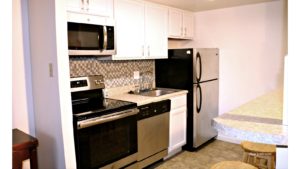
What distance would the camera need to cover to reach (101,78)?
299cm

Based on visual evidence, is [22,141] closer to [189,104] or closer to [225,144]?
[189,104]

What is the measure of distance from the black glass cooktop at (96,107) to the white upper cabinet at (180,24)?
160 centimetres

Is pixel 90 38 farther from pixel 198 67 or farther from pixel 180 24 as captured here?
pixel 180 24

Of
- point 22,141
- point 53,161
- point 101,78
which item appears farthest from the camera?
point 101,78

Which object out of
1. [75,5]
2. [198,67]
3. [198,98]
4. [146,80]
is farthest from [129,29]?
[198,98]

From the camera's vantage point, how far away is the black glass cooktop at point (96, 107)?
226cm

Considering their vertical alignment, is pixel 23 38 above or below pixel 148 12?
below

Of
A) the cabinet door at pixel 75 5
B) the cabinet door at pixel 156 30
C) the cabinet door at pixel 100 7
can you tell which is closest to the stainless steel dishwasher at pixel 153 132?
the cabinet door at pixel 156 30

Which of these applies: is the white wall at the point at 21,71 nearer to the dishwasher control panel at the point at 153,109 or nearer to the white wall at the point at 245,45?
the dishwasher control panel at the point at 153,109

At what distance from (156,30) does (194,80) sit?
94 cm

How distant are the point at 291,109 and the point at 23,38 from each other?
2467mm

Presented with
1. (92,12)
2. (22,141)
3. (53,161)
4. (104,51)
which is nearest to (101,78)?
(104,51)

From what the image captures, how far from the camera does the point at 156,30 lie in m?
3.49
